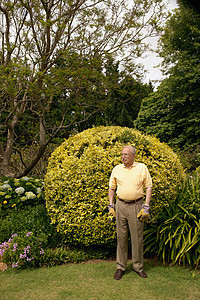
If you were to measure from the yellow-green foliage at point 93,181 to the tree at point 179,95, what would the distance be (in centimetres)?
1137

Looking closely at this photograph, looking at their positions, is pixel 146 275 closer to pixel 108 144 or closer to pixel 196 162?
pixel 108 144

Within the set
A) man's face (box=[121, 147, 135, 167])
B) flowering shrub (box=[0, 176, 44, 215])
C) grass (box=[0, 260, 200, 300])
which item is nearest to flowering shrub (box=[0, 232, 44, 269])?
grass (box=[0, 260, 200, 300])

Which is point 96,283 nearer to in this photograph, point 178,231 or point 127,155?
point 178,231

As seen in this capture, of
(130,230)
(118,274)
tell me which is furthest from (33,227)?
(130,230)

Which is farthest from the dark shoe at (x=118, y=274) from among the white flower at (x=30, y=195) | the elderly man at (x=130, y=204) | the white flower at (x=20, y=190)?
the white flower at (x=20, y=190)

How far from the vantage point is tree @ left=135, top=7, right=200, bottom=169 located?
50.8 feet

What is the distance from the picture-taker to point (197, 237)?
379cm

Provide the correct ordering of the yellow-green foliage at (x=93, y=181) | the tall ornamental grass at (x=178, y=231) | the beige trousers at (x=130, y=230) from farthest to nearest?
the yellow-green foliage at (x=93, y=181)
the tall ornamental grass at (x=178, y=231)
the beige trousers at (x=130, y=230)

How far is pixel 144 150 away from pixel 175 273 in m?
1.91

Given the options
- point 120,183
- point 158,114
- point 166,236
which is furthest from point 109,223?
point 158,114

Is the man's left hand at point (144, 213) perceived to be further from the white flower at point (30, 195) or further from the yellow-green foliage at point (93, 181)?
the white flower at point (30, 195)

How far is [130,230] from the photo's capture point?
11.7 feet

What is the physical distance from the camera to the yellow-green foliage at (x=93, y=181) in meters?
3.97

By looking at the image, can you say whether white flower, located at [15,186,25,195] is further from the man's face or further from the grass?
the man's face
